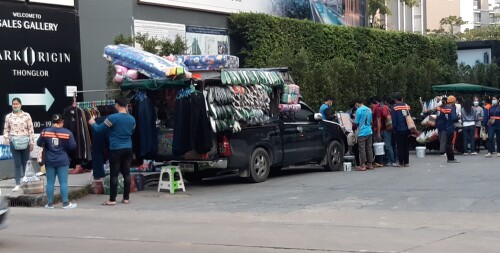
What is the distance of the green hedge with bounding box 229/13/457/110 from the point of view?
899 inches

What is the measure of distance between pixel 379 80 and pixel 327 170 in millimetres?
8336

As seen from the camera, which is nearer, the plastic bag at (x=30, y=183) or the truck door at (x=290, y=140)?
the plastic bag at (x=30, y=183)

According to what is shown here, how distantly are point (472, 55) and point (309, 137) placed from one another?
21.3 metres

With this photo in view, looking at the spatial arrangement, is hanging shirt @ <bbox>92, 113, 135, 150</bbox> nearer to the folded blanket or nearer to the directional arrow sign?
the folded blanket

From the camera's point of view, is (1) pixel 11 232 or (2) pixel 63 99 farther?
(2) pixel 63 99

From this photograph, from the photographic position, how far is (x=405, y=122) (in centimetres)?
1894

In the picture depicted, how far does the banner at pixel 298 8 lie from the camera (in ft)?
78.7

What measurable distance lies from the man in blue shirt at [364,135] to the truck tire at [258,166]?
10.5 ft

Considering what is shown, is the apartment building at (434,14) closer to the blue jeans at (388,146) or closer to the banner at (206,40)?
the banner at (206,40)

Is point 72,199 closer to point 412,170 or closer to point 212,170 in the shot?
point 212,170

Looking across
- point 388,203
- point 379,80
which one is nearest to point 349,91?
point 379,80

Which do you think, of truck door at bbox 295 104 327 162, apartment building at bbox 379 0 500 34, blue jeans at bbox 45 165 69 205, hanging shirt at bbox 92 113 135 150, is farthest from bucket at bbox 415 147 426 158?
apartment building at bbox 379 0 500 34

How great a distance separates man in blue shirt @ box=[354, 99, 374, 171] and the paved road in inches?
68.4

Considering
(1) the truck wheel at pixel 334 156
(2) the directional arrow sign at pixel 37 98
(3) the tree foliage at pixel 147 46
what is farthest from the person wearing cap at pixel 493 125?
(2) the directional arrow sign at pixel 37 98
